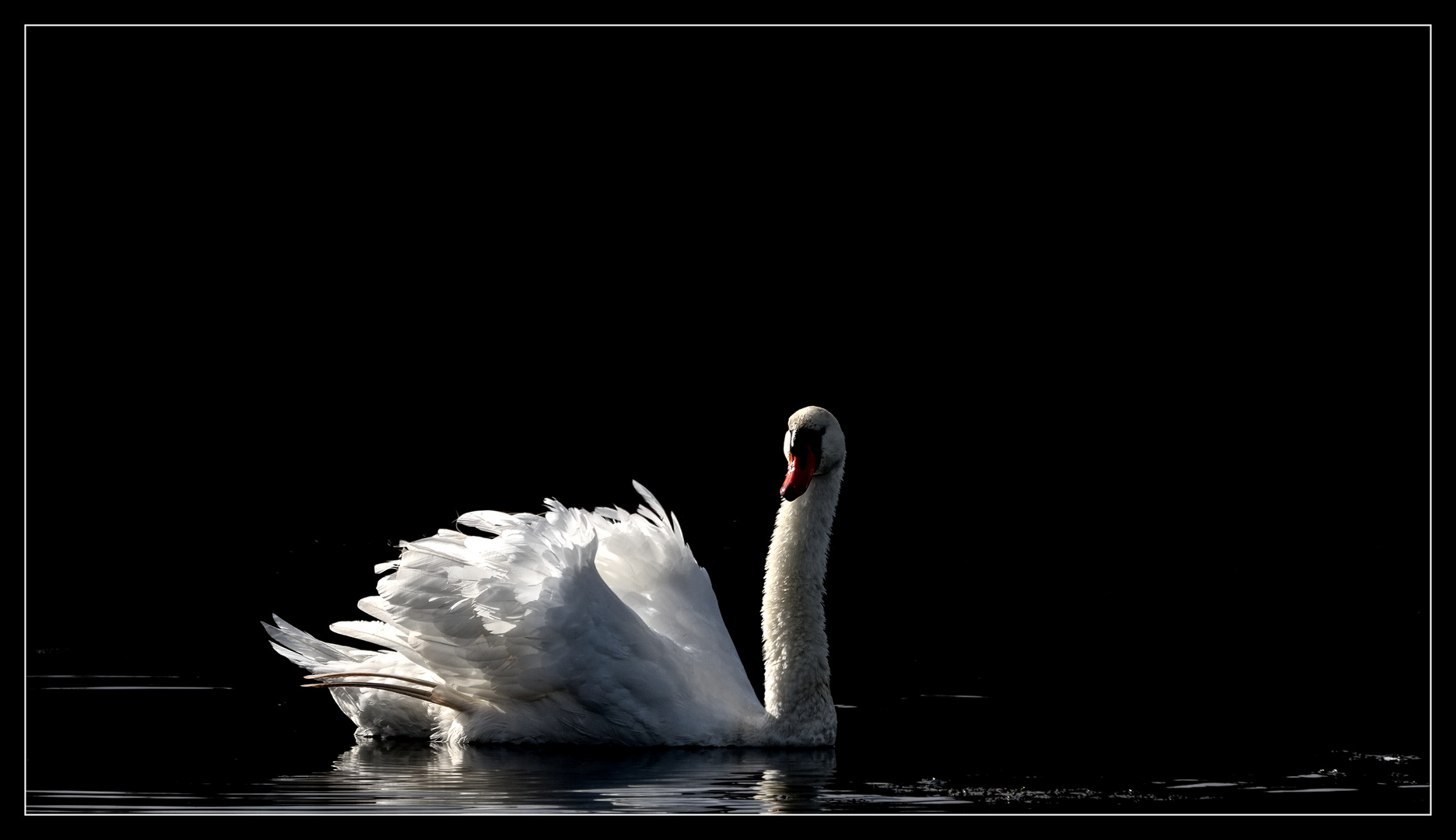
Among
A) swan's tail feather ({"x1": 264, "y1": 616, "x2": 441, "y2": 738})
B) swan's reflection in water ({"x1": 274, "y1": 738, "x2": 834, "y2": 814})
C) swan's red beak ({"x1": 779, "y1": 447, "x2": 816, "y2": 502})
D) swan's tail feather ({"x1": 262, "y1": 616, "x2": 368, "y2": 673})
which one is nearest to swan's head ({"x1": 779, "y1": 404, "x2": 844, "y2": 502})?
swan's red beak ({"x1": 779, "y1": 447, "x2": 816, "y2": 502})

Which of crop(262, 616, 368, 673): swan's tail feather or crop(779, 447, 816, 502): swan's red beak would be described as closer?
Result: crop(779, 447, 816, 502): swan's red beak

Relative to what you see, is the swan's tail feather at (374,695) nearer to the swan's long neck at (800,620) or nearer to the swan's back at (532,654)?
the swan's back at (532,654)

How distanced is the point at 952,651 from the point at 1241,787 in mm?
5086

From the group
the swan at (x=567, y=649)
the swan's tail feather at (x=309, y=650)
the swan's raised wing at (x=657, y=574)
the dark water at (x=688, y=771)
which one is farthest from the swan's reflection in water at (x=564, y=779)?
the swan's raised wing at (x=657, y=574)

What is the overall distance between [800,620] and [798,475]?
82cm

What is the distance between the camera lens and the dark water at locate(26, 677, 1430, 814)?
862cm

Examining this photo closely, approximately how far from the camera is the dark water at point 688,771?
8.62 metres

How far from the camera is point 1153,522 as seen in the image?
23.3 meters

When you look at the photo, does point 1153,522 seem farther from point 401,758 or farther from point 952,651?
point 401,758

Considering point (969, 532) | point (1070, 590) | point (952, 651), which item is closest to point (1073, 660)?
point (952, 651)

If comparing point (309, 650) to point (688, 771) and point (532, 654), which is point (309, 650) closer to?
point (532, 654)

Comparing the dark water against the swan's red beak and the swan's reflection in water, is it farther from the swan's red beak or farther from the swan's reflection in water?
the swan's red beak

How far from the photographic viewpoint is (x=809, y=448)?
1041 cm

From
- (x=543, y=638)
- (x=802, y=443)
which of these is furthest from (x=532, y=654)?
(x=802, y=443)
